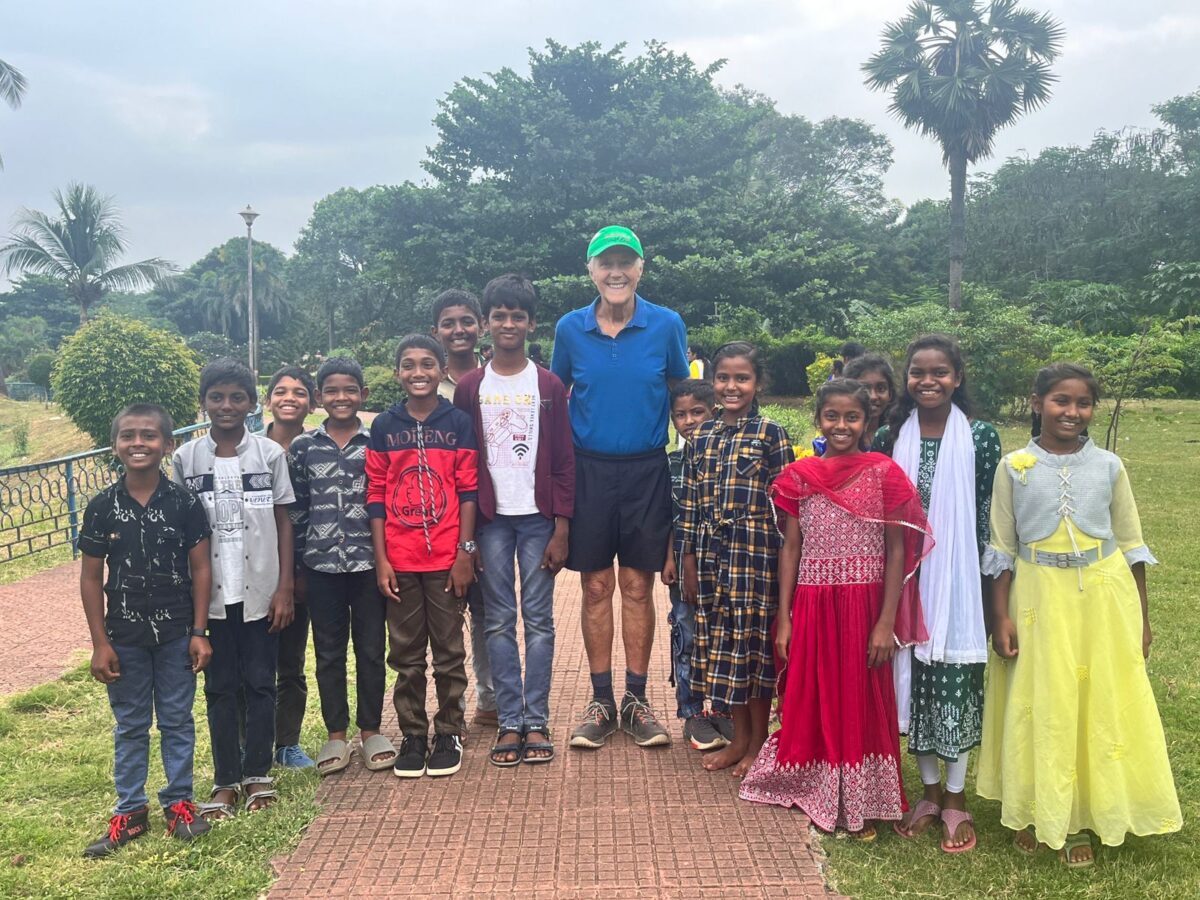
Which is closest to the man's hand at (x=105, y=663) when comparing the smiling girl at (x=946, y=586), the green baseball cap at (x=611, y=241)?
Result: the green baseball cap at (x=611, y=241)

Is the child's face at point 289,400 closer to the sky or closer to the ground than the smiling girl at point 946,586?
closer to the sky

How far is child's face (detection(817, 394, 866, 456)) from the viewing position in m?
3.05

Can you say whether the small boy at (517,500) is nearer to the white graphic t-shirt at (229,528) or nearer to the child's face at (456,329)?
the child's face at (456,329)

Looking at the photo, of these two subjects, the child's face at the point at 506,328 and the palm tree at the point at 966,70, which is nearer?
the child's face at the point at 506,328

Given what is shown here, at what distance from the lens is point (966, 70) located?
26000 millimetres

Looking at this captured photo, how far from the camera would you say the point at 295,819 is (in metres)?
3.20

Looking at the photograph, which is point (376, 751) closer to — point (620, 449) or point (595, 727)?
point (595, 727)

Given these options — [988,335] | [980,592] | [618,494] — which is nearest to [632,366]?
[618,494]

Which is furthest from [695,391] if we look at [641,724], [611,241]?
[641,724]

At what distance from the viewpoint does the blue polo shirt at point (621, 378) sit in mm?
3777

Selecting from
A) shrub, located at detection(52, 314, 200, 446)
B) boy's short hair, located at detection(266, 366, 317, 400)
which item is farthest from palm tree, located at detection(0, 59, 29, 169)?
boy's short hair, located at detection(266, 366, 317, 400)

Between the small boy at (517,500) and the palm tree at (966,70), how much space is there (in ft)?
79.7

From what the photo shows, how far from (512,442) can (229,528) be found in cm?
111

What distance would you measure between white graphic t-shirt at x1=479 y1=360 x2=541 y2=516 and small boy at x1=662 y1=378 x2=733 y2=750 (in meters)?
0.61
